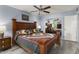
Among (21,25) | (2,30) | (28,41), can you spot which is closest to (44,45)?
(28,41)

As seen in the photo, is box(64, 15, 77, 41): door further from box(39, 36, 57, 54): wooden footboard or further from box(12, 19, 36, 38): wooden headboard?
box(12, 19, 36, 38): wooden headboard

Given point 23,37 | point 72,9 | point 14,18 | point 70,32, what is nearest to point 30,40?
point 23,37

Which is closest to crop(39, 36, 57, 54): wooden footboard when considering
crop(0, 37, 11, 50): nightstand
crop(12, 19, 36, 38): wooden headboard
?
crop(12, 19, 36, 38): wooden headboard

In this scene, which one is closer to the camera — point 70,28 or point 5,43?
point 70,28

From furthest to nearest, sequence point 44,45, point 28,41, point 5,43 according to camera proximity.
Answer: point 5,43 < point 28,41 < point 44,45

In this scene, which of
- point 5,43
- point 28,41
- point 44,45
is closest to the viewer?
point 44,45

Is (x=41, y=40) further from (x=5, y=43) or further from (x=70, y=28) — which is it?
(x=5, y=43)

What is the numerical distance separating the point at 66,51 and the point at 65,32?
0.39 metres

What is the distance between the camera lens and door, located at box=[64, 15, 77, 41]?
1.84 meters

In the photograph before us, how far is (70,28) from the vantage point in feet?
6.12

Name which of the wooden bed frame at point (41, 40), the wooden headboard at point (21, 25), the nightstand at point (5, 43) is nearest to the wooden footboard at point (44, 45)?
the wooden bed frame at point (41, 40)

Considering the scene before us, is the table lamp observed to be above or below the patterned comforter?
above

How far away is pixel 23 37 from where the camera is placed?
1.85m

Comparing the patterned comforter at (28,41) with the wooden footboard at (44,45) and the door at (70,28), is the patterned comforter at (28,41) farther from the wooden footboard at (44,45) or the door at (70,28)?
the door at (70,28)
